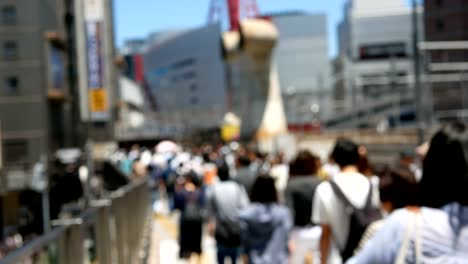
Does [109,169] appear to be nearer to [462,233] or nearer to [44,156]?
[44,156]

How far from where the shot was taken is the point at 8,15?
13.9 metres

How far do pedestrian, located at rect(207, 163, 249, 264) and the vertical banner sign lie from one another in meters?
3.53

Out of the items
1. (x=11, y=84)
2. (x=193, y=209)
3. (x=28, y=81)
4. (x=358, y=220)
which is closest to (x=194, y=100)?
(x=28, y=81)

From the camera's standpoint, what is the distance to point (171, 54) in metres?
127

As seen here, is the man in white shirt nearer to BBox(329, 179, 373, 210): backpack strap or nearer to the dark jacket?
BBox(329, 179, 373, 210): backpack strap

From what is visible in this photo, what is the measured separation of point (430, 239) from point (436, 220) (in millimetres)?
85

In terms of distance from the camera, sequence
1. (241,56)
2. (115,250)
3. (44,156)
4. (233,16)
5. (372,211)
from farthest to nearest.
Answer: (233,16) < (241,56) < (44,156) < (115,250) < (372,211)

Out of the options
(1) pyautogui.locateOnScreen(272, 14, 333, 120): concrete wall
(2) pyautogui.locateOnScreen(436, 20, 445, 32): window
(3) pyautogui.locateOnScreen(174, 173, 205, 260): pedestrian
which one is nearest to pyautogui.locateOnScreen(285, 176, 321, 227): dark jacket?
(3) pyautogui.locateOnScreen(174, 173, 205, 260): pedestrian

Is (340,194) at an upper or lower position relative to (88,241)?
upper

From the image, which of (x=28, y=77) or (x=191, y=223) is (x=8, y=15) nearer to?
(x=28, y=77)

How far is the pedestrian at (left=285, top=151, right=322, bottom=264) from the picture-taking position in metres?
6.98

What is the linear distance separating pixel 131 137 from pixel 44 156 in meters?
46.8

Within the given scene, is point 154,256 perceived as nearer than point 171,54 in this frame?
Yes

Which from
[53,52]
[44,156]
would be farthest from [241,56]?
[44,156]
